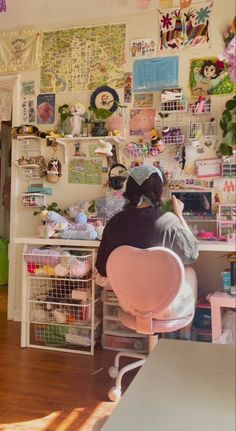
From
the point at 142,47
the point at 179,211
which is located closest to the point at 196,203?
the point at 179,211

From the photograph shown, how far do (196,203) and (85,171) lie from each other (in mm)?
775

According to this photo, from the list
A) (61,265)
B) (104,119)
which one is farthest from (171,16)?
(61,265)

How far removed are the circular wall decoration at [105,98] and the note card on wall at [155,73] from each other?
147mm

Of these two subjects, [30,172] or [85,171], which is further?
[30,172]

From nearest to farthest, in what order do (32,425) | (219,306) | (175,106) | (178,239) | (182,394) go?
1. (182,394)
2. (219,306)
3. (32,425)
4. (178,239)
5. (175,106)

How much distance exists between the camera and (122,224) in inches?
67.2

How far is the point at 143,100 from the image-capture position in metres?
2.42

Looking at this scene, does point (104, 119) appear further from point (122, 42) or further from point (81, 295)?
point (81, 295)

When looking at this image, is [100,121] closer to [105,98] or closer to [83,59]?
[105,98]

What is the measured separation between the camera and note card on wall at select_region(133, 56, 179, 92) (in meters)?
2.32

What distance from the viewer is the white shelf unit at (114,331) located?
85.0 inches

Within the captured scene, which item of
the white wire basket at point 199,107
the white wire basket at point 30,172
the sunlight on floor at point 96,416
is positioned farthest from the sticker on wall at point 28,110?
the sunlight on floor at point 96,416

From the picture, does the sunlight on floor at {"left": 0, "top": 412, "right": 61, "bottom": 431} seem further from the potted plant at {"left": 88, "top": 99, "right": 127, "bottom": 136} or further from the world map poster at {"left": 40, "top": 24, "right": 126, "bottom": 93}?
the world map poster at {"left": 40, "top": 24, "right": 126, "bottom": 93}

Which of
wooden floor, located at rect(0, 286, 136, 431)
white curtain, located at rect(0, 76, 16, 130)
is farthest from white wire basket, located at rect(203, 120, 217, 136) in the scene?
white curtain, located at rect(0, 76, 16, 130)
